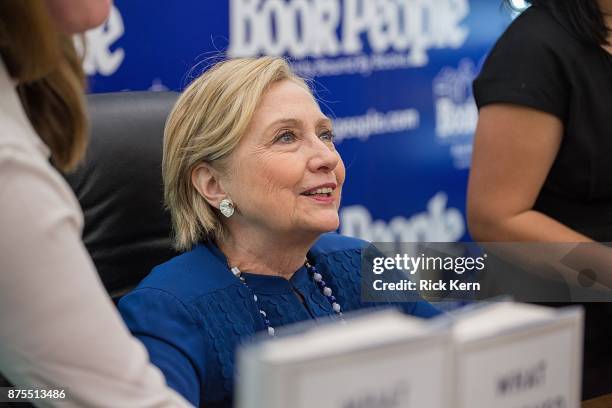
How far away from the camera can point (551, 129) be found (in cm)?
184

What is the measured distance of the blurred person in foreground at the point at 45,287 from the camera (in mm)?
817

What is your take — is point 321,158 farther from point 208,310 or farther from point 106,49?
point 106,49

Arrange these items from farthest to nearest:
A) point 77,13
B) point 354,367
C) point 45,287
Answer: point 77,13, point 45,287, point 354,367

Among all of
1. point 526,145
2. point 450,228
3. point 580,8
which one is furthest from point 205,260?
point 450,228

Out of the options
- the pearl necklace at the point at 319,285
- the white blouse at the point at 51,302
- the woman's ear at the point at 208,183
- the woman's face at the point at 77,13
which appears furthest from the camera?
the woman's ear at the point at 208,183

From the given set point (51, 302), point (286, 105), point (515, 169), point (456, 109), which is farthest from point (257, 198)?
point (456, 109)

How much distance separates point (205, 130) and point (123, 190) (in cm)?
19

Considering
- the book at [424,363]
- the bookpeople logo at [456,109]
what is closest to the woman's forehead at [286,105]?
the book at [424,363]

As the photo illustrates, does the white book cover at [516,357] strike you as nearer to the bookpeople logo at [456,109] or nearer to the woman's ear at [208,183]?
the woman's ear at [208,183]

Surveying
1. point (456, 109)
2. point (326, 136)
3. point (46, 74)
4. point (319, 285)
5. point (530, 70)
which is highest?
point (46, 74)

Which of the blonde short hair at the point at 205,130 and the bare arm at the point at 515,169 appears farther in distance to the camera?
the bare arm at the point at 515,169

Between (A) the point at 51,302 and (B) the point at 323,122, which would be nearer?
(A) the point at 51,302

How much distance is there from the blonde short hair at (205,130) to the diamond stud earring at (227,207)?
3 cm

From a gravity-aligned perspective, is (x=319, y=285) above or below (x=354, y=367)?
below
